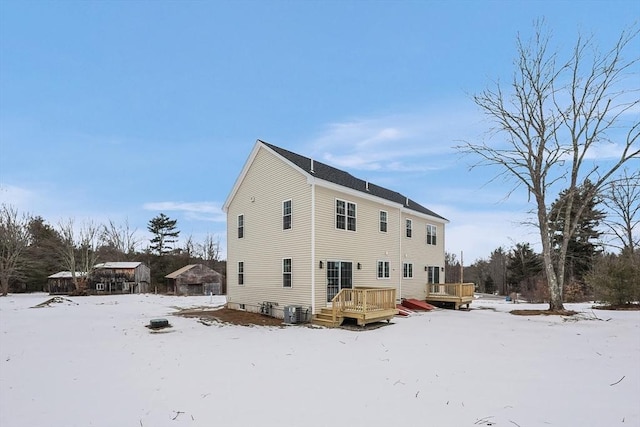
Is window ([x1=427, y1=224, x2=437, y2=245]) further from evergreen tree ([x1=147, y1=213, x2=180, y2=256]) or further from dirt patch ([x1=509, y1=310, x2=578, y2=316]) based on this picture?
evergreen tree ([x1=147, y1=213, x2=180, y2=256])

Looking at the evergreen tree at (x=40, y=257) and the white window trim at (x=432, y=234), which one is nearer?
the white window trim at (x=432, y=234)

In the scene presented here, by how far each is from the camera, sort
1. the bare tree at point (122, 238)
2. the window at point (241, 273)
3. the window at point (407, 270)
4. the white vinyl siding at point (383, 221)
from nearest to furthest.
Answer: the white vinyl siding at point (383, 221)
the window at point (241, 273)
the window at point (407, 270)
the bare tree at point (122, 238)

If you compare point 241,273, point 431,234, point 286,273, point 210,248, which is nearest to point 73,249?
point 210,248

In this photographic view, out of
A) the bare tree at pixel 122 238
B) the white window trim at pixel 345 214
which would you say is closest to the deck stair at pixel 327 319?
the white window trim at pixel 345 214

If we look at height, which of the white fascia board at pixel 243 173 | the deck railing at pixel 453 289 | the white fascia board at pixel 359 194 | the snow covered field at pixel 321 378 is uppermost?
the white fascia board at pixel 243 173

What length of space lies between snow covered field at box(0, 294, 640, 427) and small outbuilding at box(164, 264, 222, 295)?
22579mm

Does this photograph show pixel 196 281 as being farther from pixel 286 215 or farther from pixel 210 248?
pixel 286 215

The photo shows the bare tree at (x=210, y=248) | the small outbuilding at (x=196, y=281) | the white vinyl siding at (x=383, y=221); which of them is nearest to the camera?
the white vinyl siding at (x=383, y=221)

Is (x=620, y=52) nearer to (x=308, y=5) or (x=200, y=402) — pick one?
(x=308, y=5)

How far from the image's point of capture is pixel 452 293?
2070 cm

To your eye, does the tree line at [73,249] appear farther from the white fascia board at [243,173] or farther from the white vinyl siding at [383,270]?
the white vinyl siding at [383,270]

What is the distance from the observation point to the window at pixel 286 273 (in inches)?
580

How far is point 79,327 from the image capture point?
1308cm

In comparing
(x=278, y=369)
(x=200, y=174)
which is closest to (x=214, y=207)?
(x=200, y=174)
